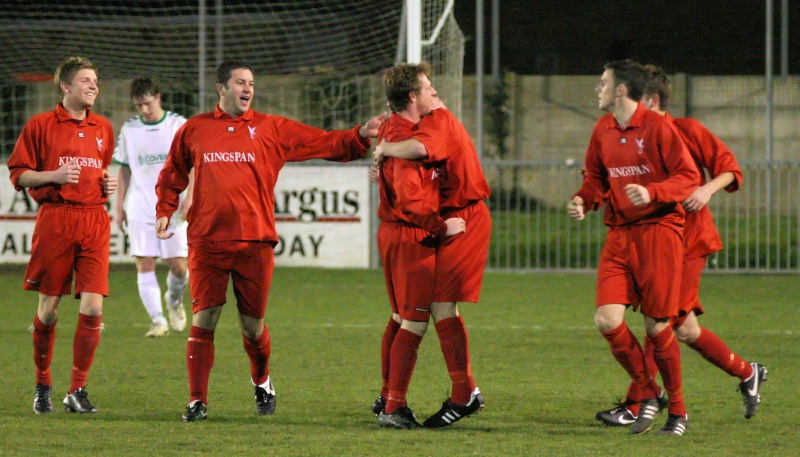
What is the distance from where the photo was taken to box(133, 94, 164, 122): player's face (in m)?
8.88

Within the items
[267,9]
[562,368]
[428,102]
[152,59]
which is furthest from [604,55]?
[428,102]

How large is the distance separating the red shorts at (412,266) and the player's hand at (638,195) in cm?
103

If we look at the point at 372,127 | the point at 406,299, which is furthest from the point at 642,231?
the point at 372,127

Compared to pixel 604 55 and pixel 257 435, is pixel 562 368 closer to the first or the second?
pixel 257 435

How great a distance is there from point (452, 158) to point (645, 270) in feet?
3.50

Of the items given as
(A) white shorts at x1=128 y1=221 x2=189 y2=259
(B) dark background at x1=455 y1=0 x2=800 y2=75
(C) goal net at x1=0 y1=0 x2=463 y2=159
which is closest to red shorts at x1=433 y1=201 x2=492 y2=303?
(A) white shorts at x1=128 y1=221 x2=189 y2=259

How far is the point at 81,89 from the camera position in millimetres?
6363

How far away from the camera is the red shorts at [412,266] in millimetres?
5715

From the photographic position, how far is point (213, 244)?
5.93 metres

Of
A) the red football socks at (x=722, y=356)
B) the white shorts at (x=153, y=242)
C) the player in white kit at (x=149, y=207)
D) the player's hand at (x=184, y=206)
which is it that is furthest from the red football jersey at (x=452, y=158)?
the white shorts at (x=153, y=242)

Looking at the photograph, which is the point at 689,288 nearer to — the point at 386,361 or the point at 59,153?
the point at 386,361

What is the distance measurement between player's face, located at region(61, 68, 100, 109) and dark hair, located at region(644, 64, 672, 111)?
9.62 feet

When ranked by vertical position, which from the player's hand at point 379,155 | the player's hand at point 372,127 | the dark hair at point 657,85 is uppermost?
the dark hair at point 657,85

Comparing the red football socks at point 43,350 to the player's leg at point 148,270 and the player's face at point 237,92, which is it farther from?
the player's leg at point 148,270
